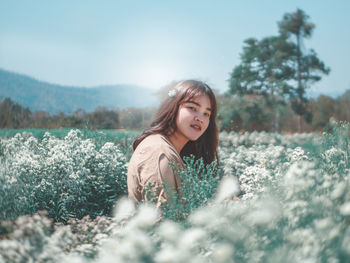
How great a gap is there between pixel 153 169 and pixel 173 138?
74cm

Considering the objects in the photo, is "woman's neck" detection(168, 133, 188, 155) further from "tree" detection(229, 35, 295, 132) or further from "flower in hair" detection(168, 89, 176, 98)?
"tree" detection(229, 35, 295, 132)

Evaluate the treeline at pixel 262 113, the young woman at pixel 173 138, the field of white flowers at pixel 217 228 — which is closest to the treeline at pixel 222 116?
the treeline at pixel 262 113

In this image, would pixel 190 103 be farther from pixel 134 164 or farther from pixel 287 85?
pixel 287 85

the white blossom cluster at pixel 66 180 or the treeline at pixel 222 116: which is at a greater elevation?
the treeline at pixel 222 116

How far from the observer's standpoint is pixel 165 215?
187cm

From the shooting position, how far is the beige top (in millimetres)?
2135

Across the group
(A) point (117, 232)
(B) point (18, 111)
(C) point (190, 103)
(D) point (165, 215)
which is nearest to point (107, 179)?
(C) point (190, 103)

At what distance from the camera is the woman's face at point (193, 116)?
8.92 ft

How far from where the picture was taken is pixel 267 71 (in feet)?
77.8

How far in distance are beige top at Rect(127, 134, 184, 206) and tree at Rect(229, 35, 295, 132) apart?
1964 cm

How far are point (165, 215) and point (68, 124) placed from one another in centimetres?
663

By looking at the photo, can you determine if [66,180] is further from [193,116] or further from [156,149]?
[193,116]

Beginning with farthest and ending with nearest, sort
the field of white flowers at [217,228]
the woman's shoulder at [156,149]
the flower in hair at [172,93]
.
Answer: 1. the flower in hair at [172,93]
2. the woman's shoulder at [156,149]
3. the field of white flowers at [217,228]

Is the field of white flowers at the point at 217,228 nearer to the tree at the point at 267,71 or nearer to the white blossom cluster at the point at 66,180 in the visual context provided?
the white blossom cluster at the point at 66,180
